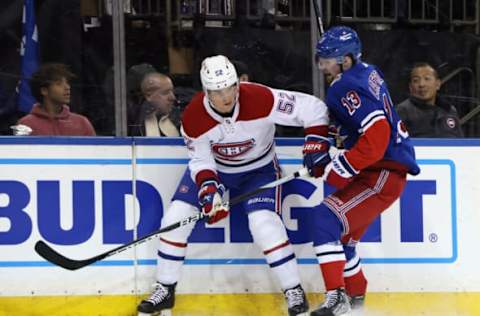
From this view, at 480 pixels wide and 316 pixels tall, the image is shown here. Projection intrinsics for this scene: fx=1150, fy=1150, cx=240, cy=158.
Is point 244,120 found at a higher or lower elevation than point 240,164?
higher

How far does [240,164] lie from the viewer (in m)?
4.64

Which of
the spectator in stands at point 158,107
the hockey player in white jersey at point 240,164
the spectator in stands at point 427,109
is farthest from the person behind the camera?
the spectator in stands at point 427,109

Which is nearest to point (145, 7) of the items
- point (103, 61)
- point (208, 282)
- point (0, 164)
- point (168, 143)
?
point (103, 61)

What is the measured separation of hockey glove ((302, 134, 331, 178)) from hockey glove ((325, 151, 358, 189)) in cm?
5

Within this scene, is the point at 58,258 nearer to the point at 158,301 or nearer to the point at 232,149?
the point at 158,301

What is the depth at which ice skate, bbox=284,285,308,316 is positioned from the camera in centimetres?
450

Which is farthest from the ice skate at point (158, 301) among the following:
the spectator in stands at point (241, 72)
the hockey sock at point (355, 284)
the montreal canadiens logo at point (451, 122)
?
the montreal canadiens logo at point (451, 122)

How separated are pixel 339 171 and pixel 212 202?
1.68 feet

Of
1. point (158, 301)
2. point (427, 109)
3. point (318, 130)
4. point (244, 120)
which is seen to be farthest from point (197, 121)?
point (427, 109)

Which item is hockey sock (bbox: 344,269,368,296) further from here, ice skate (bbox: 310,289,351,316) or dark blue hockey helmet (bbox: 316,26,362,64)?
dark blue hockey helmet (bbox: 316,26,362,64)

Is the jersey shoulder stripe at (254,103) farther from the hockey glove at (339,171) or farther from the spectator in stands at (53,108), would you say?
A: the spectator in stands at (53,108)

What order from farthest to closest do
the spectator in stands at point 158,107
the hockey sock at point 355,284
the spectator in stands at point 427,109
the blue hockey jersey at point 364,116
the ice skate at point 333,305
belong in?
1. the spectator in stands at point 427,109
2. the spectator in stands at point 158,107
3. the hockey sock at point 355,284
4. the ice skate at point 333,305
5. the blue hockey jersey at point 364,116

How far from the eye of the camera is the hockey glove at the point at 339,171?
169 inches

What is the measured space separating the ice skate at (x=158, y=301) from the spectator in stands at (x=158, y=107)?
66 cm
